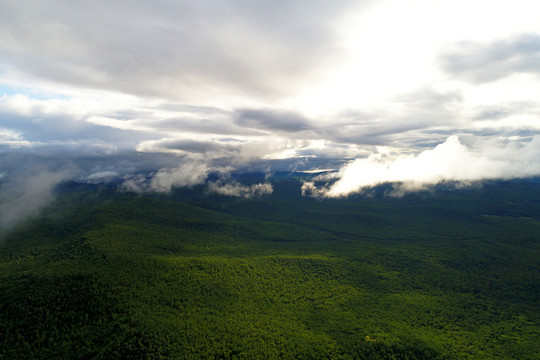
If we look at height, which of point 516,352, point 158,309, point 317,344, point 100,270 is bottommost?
point 516,352

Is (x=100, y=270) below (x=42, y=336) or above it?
above

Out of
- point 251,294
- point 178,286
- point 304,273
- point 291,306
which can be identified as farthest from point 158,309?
point 304,273

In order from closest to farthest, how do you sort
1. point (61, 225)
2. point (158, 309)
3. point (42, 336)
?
1. point (42, 336)
2. point (158, 309)
3. point (61, 225)

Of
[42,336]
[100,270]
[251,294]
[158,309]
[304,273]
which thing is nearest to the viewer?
[42,336]

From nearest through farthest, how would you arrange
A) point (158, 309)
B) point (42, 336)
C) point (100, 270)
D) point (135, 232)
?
1. point (42, 336)
2. point (158, 309)
3. point (100, 270)
4. point (135, 232)

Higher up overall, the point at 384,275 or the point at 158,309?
the point at 158,309

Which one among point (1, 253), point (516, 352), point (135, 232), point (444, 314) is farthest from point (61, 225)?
point (516, 352)

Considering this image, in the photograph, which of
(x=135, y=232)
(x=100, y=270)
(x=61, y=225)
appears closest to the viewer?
(x=100, y=270)

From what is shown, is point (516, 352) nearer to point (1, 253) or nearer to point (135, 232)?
point (135, 232)

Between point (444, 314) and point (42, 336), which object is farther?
point (444, 314)

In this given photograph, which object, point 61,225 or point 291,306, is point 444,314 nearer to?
point 291,306
